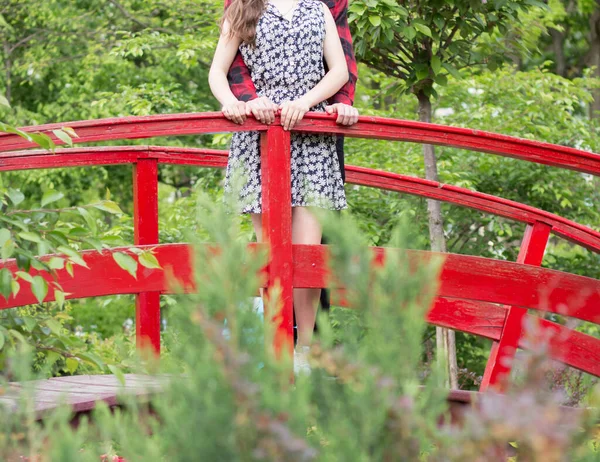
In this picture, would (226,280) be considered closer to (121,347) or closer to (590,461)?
(121,347)

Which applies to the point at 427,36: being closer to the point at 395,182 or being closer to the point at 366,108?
the point at 395,182

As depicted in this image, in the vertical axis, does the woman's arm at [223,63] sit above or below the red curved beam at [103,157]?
above

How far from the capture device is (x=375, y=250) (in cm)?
329

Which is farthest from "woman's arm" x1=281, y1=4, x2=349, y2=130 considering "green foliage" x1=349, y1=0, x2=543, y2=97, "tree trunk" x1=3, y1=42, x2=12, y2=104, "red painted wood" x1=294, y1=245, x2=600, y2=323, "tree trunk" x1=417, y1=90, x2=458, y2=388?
"tree trunk" x1=3, y1=42, x2=12, y2=104

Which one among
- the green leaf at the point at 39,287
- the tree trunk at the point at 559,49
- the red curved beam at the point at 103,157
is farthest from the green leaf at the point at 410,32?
the tree trunk at the point at 559,49

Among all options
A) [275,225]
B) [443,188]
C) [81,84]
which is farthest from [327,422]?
[81,84]

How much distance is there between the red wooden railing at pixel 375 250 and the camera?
321 centimetres

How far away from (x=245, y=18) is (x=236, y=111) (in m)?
0.66

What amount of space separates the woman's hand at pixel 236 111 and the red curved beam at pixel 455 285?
482 millimetres

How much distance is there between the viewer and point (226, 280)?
1.38 m

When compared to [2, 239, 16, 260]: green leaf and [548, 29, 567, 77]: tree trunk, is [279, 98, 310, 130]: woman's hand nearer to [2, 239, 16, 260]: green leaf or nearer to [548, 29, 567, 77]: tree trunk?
[2, 239, 16, 260]: green leaf

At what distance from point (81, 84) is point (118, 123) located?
29.9ft

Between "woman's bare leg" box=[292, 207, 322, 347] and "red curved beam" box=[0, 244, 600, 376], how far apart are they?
25cm

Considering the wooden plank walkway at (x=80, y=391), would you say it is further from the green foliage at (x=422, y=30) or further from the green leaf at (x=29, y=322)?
the green foliage at (x=422, y=30)
